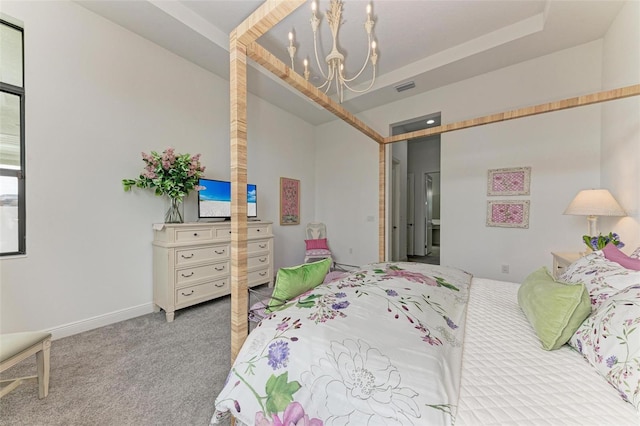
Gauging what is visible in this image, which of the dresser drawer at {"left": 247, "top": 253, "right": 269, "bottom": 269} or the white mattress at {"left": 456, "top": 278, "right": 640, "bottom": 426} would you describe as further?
the dresser drawer at {"left": 247, "top": 253, "right": 269, "bottom": 269}

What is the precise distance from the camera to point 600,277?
114 centimetres

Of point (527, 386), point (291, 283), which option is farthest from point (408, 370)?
point (291, 283)

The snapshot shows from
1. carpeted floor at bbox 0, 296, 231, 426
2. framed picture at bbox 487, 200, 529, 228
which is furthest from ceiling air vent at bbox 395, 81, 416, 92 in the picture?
carpeted floor at bbox 0, 296, 231, 426

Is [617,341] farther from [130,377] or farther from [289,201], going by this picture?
[289,201]

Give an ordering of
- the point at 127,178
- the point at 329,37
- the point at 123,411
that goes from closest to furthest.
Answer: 1. the point at 123,411
2. the point at 127,178
3. the point at 329,37

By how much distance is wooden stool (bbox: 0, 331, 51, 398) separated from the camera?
1.20m

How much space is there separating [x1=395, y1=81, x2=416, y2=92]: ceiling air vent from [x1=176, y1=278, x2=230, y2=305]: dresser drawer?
12.2 feet

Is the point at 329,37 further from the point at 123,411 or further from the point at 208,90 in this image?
the point at 123,411

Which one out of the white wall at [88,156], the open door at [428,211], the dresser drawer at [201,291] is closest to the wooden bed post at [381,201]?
the dresser drawer at [201,291]

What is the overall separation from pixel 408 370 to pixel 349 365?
0.19 m

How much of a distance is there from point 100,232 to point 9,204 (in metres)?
0.61

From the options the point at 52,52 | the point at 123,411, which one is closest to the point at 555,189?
the point at 123,411

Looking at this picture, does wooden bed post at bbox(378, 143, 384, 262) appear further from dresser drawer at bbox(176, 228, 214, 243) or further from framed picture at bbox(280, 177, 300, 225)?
framed picture at bbox(280, 177, 300, 225)

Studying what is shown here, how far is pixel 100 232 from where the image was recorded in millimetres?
2312
